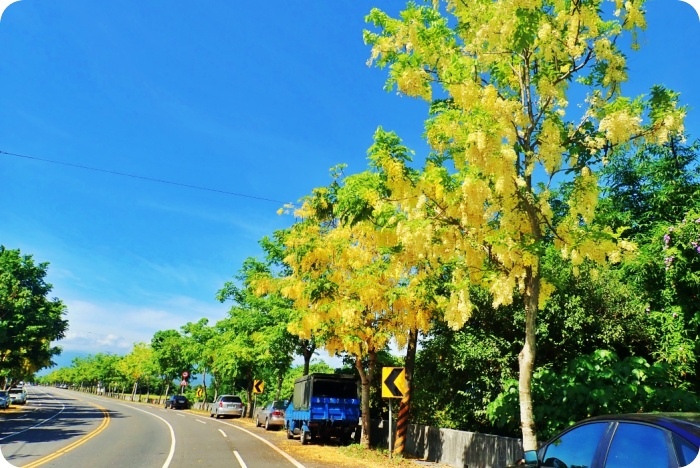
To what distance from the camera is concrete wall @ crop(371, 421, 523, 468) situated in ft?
39.5

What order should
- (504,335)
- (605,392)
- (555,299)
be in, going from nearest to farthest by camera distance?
1. (605,392)
2. (555,299)
3. (504,335)

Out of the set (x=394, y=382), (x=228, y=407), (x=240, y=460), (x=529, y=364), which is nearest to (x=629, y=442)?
(x=529, y=364)

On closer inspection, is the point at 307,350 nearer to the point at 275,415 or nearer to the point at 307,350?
the point at 307,350

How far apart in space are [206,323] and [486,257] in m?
48.5

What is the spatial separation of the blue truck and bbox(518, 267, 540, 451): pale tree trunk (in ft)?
43.9

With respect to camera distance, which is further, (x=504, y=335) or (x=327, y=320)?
(x=327, y=320)

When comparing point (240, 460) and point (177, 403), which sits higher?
point (240, 460)

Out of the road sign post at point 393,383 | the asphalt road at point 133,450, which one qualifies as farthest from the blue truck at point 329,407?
the road sign post at point 393,383

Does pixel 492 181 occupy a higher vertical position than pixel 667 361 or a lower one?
higher

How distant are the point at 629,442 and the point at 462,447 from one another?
429 inches

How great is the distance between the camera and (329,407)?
68.5 ft

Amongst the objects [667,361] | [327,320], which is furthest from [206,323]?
[667,361]

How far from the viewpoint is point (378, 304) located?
16828mm

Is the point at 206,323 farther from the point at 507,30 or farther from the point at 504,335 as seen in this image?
the point at 507,30
